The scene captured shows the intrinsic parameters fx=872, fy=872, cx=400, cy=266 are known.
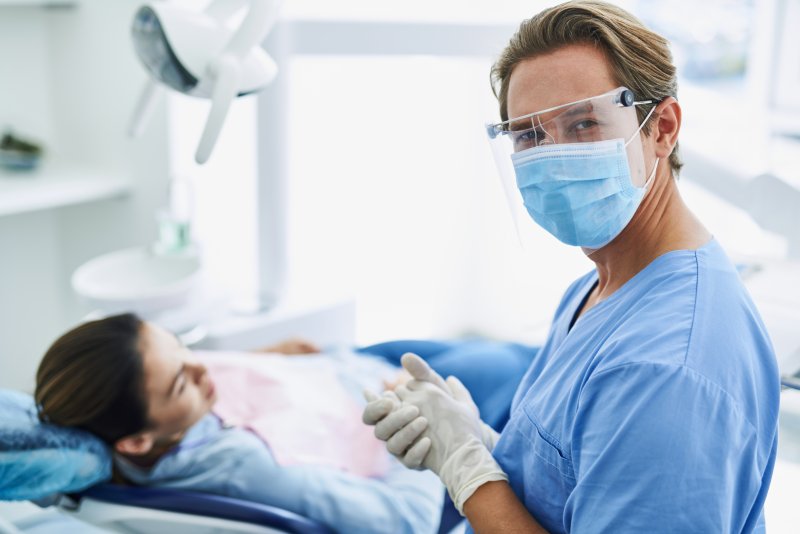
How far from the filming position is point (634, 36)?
1.01m

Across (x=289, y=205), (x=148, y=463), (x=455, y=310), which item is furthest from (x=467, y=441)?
(x=455, y=310)

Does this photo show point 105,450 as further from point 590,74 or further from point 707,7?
point 707,7

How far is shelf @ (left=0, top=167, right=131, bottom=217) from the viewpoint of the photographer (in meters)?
2.73

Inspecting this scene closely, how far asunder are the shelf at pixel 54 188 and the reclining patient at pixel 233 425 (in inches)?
40.0

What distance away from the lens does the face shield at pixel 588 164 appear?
3.32ft

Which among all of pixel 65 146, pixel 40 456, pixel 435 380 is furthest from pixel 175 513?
pixel 65 146

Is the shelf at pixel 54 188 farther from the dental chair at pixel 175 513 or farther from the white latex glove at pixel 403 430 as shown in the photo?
the white latex glove at pixel 403 430

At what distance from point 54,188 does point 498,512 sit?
2.28 meters

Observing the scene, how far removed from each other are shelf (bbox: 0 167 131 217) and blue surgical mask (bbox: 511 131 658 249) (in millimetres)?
2134

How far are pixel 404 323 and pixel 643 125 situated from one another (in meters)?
2.74

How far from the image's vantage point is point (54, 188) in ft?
Result: 9.40

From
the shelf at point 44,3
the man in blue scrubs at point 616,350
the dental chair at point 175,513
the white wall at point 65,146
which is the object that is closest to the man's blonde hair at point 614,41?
the man in blue scrubs at point 616,350

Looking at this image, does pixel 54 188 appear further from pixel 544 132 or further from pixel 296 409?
pixel 544 132

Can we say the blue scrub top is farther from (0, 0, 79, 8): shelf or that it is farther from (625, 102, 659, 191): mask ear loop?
(0, 0, 79, 8): shelf
